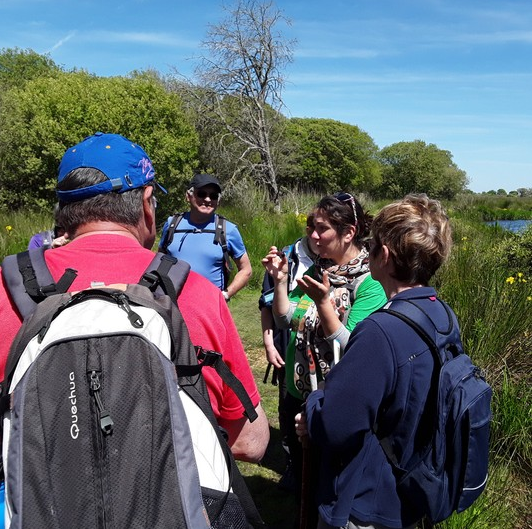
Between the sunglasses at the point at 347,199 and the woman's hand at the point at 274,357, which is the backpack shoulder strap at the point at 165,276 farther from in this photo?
the woman's hand at the point at 274,357

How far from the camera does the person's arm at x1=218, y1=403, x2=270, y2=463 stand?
170 cm

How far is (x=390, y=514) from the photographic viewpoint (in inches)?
68.7

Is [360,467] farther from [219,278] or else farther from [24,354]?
[219,278]

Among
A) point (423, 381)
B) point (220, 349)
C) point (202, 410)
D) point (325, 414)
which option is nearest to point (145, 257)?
point (220, 349)

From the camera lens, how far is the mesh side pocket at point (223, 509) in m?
1.21

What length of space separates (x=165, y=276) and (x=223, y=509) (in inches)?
23.4

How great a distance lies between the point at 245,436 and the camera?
1.71 meters

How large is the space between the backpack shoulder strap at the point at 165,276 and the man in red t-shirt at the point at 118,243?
0.12ft

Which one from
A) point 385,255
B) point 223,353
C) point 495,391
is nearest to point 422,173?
point 495,391

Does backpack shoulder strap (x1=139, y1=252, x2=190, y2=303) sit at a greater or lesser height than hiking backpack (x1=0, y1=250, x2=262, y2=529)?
greater

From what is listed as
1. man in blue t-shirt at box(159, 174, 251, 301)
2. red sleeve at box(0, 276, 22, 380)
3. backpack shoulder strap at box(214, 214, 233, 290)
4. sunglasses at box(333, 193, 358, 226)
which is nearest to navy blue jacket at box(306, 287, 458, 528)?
red sleeve at box(0, 276, 22, 380)

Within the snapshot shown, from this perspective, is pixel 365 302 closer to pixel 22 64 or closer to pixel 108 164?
pixel 108 164

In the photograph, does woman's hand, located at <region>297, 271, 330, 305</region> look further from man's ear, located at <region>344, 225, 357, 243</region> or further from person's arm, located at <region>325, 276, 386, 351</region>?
man's ear, located at <region>344, 225, 357, 243</region>

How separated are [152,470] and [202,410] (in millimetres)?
205
